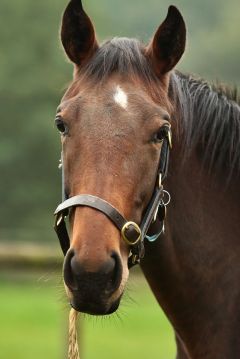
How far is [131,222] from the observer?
3564 millimetres

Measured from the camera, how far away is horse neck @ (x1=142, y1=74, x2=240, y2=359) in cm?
404

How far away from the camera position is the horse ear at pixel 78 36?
4008 mm

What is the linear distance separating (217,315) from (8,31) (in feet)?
67.7

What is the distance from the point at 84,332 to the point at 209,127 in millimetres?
6520

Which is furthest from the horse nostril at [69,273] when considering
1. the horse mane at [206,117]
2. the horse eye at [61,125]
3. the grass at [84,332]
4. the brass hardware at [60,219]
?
the grass at [84,332]

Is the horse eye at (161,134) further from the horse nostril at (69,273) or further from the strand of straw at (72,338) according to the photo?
the strand of straw at (72,338)

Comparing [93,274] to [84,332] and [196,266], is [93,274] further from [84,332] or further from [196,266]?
[84,332]

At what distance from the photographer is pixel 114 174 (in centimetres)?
353

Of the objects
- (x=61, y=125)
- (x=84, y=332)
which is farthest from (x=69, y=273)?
(x=84, y=332)

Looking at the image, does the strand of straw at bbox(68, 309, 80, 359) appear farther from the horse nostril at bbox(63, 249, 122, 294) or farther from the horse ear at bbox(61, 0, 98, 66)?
the horse ear at bbox(61, 0, 98, 66)

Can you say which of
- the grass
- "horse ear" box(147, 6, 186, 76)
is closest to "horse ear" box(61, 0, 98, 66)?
"horse ear" box(147, 6, 186, 76)

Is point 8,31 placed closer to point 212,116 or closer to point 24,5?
point 24,5

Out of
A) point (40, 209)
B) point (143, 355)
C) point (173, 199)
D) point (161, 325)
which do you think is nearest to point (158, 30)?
point (173, 199)

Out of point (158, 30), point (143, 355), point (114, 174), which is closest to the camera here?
point (114, 174)
